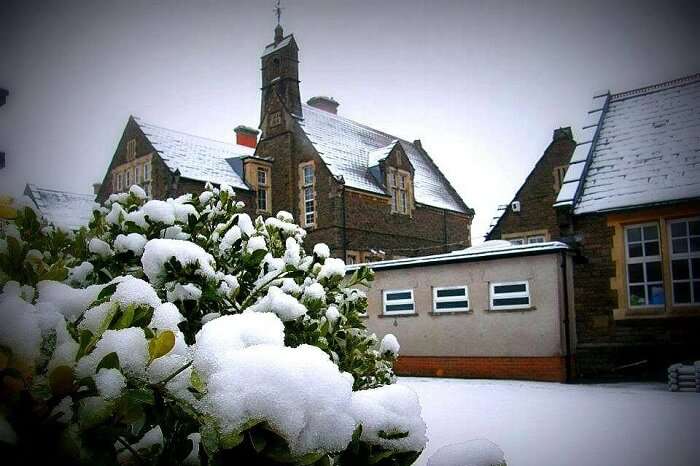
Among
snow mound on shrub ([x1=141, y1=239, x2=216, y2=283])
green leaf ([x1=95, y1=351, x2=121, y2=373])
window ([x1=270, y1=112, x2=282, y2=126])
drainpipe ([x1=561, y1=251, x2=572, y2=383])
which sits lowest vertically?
drainpipe ([x1=561, y1=251, x2=572, y2=383])

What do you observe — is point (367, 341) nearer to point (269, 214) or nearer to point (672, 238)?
point (672, 238)

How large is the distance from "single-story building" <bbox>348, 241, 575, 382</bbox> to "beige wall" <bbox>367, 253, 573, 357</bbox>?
21 millimetres

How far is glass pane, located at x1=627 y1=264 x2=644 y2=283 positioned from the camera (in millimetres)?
11430

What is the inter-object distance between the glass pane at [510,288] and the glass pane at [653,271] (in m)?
2.70

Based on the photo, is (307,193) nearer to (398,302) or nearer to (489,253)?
(398,302)

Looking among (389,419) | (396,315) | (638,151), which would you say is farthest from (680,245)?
(389,419)

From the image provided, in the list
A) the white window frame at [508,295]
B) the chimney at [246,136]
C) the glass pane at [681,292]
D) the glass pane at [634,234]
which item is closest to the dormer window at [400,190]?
the chimney at [246,136]

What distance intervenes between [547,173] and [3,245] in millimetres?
20741

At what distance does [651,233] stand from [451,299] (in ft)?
15.6

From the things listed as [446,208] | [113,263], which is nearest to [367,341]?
[113,263]

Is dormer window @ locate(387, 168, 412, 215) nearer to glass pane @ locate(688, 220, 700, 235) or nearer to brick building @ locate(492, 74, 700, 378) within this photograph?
brick building @ locate(492, 74, 700, 378)

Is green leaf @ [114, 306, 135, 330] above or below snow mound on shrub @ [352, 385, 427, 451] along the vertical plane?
above

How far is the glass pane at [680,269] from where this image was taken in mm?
10906

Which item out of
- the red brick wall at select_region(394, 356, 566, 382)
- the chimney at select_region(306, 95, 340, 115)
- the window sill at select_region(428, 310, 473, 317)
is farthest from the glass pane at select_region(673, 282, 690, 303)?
the chimney at select_region(306, 95, 340, 115)
